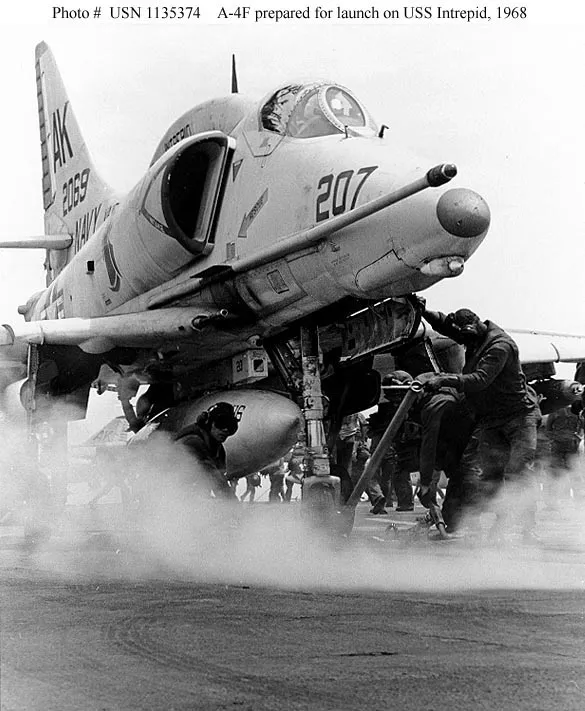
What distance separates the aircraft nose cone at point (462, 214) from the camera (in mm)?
7184

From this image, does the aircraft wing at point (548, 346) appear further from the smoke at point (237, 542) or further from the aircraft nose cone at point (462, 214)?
the aircraft nose cone at point (462, 214)

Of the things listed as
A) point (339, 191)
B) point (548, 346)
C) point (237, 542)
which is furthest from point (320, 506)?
point (548, 346)

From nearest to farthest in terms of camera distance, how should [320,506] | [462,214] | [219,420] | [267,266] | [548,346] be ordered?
[462,214]
[320,506]
[219,420]
[267,266]
[548,346]

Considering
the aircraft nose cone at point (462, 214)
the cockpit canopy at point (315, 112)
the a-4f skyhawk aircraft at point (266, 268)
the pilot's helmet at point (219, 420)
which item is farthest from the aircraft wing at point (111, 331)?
the aircraft nose cone at point (462, 214)

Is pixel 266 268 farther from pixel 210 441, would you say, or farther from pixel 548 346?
pixel 548 346

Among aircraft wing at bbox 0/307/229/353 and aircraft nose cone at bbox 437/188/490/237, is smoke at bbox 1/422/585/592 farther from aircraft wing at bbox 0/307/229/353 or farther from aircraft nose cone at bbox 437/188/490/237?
aircraft nose cone at bbox 437/188/490/237

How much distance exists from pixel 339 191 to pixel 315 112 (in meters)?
1.20

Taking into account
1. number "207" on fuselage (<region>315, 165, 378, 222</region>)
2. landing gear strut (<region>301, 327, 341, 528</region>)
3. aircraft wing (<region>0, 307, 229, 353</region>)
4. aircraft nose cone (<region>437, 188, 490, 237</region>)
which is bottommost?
landing gear strut (<region>301, 327, 341, 528</region>)

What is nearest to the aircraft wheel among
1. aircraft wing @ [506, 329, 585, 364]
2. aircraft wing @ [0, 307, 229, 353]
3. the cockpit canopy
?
aircraft wing @ [0, 307, 229, 353]

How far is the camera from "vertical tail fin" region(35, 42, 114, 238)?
48.8ft

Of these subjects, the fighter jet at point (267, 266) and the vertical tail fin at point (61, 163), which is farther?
the vertical tail fin at point (61, 163)

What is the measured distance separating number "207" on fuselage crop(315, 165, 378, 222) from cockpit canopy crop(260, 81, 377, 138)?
691 millimetres

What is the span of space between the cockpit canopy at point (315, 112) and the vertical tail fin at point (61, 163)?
5.67 meters

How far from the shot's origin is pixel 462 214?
23.6 ft
